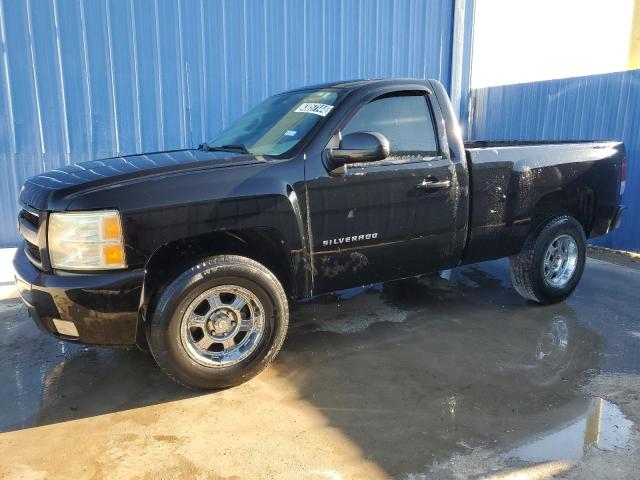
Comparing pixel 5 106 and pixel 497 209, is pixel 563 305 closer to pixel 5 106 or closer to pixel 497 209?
pixel 497 209

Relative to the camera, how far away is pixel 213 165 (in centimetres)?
311

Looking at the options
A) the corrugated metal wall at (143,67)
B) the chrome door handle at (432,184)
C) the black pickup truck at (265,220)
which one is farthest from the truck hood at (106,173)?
the corrugated metal wall at (143,67)

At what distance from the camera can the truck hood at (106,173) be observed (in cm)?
283

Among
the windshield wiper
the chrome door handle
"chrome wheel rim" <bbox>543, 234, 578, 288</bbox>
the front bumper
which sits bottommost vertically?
"chrome wheel rim" <bbox>543, 234, 578, 288</bbox>

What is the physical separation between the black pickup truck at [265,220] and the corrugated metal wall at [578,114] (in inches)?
132

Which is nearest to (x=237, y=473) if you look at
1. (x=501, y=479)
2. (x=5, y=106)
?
(x=501, y=479)

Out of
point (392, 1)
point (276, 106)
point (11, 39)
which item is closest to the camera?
point (276, 106)

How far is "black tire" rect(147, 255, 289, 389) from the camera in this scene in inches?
114

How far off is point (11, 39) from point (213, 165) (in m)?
4.93

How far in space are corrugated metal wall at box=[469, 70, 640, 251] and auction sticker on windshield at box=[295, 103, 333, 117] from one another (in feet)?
17.7

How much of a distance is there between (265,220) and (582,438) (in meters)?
2.13

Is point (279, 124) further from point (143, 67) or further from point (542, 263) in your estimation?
point (143, 67)

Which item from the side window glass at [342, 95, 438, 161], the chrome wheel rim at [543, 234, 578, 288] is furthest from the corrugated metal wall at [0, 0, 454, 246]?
the chrome wheel rim at [543, 234, 578, 288]

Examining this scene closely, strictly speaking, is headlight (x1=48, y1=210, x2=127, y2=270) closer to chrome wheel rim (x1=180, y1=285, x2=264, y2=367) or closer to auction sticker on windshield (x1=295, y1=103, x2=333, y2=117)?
chrome wheel rim (x1=180, y1=285, x2=264, y2=367)
